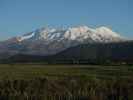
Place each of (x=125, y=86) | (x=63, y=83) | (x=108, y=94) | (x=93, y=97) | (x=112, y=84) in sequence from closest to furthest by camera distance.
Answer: (x=93, y=97) < (x=108, y=94) < (x=125, y=86) < (x=112, y=84) < (x=63, y=83)

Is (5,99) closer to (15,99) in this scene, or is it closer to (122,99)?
(15,99)

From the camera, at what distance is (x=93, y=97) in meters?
26.2

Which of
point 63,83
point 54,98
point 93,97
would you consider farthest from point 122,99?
point 63,83

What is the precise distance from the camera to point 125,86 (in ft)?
102

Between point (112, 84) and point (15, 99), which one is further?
point (112, 84)

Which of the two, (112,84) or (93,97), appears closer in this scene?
(93,97)

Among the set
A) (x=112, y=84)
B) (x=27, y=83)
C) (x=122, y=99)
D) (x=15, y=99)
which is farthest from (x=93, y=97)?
(x=27, y=83)

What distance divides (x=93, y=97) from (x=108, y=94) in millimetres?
2589

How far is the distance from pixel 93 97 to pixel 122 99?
2.04 m

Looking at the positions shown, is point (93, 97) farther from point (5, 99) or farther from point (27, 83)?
point (27, 83)

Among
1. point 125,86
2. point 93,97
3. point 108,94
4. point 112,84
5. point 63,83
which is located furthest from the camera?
point 63,83

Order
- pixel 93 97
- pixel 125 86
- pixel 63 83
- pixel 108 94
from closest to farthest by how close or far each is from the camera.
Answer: pixel 93 97 < pixel 108 94 < pixel 125 86 < pixel 63 83

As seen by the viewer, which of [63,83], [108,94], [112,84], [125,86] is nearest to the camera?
[108,94]

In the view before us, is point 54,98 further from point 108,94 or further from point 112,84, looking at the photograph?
point 112,84
